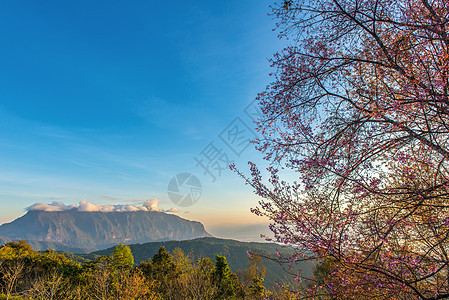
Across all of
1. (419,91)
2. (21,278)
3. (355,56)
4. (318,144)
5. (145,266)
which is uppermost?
(355,56)

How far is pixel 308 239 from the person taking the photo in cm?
274

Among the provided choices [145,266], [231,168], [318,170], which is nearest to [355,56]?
[318,170]

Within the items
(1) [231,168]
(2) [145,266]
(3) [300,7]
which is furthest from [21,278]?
(3) [300,7]

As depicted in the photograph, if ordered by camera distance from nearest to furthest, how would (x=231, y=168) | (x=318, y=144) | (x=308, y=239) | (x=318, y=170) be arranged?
(x=308, y=239), (x=318, y=170), (x=231, y=168), (x=318, y=144)

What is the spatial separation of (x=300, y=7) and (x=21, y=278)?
4073cm

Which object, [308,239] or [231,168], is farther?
[231,168]

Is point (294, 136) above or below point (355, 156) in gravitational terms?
above

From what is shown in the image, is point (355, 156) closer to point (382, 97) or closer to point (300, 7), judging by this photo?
point (382, 97)

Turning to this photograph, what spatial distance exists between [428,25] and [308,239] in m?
3.27

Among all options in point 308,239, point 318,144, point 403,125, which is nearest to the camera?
point 308,239

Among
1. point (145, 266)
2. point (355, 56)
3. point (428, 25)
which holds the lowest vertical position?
point (145, 266)

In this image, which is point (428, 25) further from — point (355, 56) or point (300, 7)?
point (300, 7)

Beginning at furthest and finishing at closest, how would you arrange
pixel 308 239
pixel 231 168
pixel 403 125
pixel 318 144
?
pixel 318 144 → pixel 231 168 → pixel 403 125 → pixel 308 239

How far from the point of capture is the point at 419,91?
276 cm
